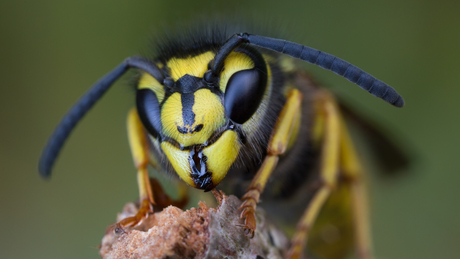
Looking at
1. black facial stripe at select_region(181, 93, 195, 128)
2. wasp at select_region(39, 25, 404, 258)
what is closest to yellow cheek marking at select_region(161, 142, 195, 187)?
wasp at select_region(39, 25, 404, 258)

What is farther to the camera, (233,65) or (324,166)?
(324,166)

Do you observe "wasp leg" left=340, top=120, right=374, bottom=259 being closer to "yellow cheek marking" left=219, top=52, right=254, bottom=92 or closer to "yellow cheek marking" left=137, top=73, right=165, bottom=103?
"yellow cheek marking" left=219, top=52, right=254, bottom=92

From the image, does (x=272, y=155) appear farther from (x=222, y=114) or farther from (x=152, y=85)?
(x=152, y=85)

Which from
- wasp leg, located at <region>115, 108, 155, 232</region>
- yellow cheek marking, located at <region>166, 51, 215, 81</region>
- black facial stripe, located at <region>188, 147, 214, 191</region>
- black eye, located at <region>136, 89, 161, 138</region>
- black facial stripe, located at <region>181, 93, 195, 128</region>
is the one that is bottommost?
wasp leg, located at <region>115, 108, 155, 232</region>

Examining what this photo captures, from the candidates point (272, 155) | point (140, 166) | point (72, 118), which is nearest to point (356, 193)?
point (272, 155)

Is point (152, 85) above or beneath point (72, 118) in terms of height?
above

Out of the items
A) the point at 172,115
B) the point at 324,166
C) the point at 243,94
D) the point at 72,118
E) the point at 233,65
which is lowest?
the point at 324,166

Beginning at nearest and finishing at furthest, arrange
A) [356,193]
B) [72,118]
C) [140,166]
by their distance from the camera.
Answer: [140,166] → [72,118] → [356,193]

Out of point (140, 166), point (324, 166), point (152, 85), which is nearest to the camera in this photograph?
point (152, 85)
